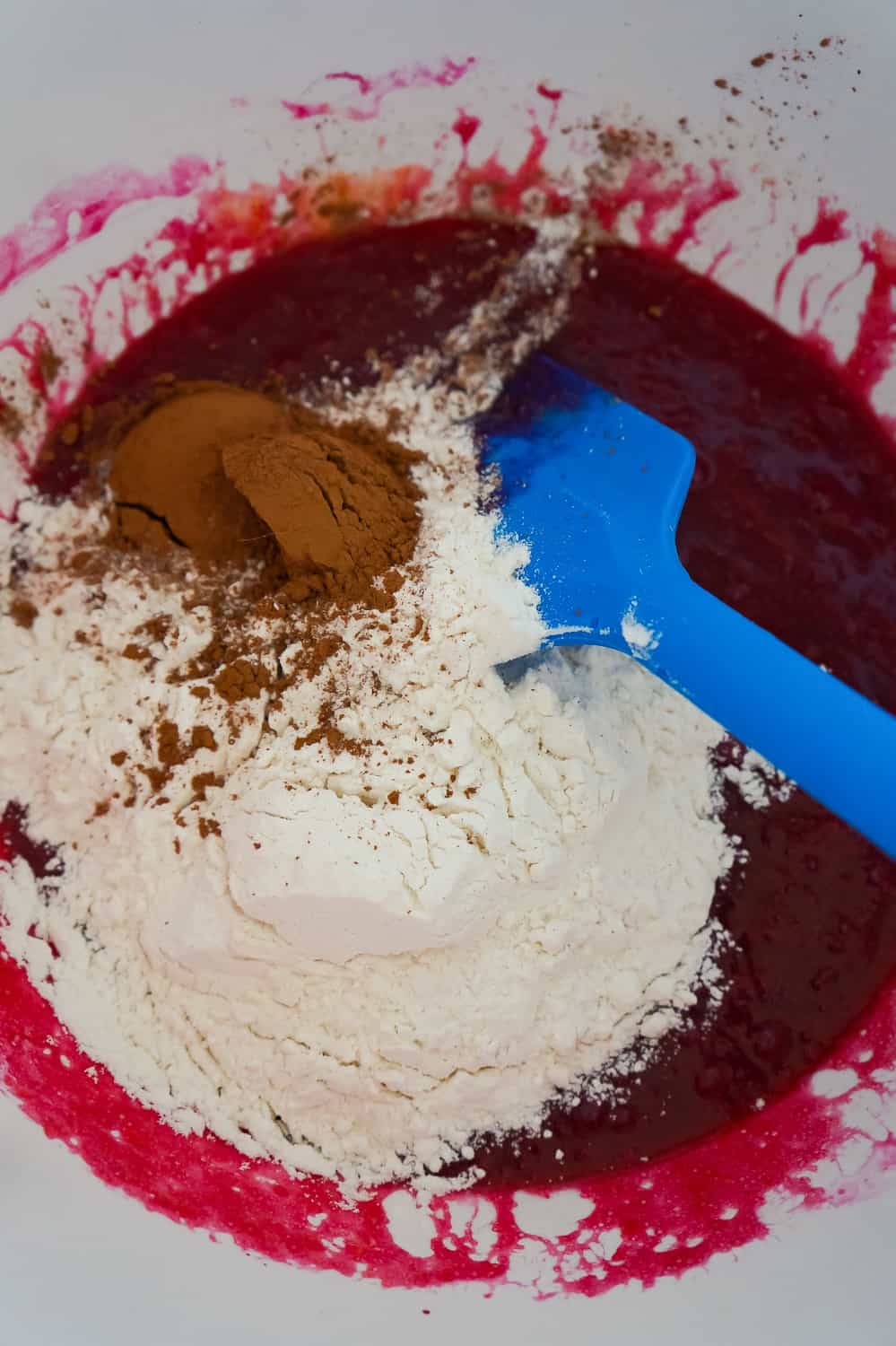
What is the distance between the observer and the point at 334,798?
115cm

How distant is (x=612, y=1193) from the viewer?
1392 millimetres

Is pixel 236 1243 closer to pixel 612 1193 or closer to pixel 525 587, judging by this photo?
pixel 612 1193

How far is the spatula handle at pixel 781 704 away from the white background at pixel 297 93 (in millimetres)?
738

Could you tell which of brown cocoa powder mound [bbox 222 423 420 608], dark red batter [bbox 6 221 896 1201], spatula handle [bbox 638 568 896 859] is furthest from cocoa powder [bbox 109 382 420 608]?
spatula handle [bbox 638 568 896 859]

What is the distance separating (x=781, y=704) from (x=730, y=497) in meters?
0.46

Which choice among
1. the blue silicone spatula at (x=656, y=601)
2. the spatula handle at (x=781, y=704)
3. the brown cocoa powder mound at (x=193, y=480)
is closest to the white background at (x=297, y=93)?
the brown cocoa powder mound at (x=193, y=480)

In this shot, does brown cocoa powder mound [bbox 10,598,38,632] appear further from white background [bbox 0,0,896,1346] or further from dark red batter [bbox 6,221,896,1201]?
white background [bbox 0,0,896,1346]

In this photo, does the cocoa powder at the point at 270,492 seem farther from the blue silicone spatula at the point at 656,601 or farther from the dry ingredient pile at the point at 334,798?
the blue silicone spatula at the point at 656,601

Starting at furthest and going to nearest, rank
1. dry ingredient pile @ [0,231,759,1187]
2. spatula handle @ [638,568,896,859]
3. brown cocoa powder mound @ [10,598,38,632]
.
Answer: brown cocoa powder mound @ [10,598,38,632]
dry ingredient pile @ [0,231,759,1187]
spatula handle @ [638,568,896,859]

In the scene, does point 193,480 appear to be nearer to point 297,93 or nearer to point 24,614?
point 24,614

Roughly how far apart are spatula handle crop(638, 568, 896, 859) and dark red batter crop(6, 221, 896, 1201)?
0.30 m

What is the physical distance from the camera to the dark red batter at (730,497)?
139cm

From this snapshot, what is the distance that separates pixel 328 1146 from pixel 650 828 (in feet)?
2.18

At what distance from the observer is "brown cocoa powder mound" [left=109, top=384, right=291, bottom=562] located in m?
1.32
